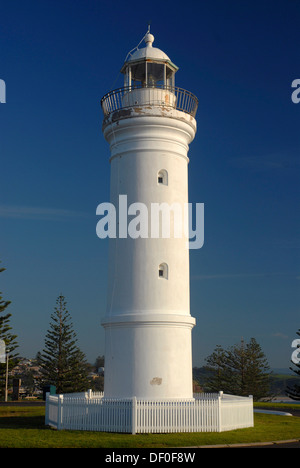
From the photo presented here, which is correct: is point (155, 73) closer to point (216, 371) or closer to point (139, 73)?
point (139, 73)

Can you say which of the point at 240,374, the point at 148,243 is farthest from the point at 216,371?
the point at 148,243

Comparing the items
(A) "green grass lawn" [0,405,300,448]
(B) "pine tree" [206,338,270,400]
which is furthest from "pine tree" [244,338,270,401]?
(A) "green grass lawn" [0,405,300,448]

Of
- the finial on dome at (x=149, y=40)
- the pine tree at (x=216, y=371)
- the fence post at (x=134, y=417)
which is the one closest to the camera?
the fence post at (x=134, y=417)

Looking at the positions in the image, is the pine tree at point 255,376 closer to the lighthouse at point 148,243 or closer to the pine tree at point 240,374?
the pine tree at point 240,374

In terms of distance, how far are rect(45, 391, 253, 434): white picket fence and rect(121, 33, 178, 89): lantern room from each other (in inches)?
425

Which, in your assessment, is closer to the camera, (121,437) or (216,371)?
(121,437)

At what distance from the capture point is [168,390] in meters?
17.7

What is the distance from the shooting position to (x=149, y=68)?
2020 centimetres

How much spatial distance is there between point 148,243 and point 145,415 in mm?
5503

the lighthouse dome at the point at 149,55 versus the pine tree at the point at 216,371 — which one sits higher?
the lighthouse dome at the point at 149,55

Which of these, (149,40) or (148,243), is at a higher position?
(149,40)

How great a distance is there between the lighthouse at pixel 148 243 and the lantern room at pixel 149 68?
1.6 inches

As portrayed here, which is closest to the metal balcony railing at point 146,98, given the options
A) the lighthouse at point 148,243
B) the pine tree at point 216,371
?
the lighthouse at point 148,243

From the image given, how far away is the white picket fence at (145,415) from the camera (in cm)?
1608
